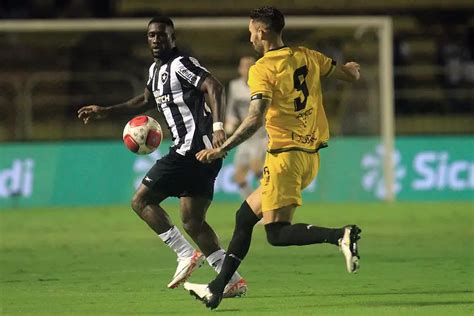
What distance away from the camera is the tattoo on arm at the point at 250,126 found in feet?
28.0

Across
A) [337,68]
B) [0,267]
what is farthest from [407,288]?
[0,267]

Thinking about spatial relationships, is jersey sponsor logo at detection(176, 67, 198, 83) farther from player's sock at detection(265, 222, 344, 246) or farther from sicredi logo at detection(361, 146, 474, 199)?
sicredi logo at detection(361, 146, 474, 199)

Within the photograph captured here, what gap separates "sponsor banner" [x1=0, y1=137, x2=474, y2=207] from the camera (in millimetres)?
20656

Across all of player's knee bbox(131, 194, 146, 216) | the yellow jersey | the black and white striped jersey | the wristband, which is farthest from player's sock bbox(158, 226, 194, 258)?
the yellow jersey

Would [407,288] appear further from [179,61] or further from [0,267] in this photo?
[0,267]

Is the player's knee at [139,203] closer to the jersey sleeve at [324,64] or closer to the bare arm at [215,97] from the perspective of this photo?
the bare arm at [215,97]

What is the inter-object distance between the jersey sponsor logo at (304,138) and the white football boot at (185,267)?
1.68 m

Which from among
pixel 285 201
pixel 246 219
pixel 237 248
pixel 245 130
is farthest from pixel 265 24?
pixel 237 248

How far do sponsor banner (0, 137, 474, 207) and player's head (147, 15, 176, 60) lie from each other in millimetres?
10469

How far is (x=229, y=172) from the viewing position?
21.0 meters

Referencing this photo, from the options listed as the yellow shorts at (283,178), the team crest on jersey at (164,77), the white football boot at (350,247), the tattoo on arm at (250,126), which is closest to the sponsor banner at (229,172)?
the team crest on jersey at (164,77)

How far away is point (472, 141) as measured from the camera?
2139 cm

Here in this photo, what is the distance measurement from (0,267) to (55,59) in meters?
10.3

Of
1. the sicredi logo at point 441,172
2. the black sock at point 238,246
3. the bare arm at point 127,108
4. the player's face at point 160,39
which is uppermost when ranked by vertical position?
the player's face at point 160,39
